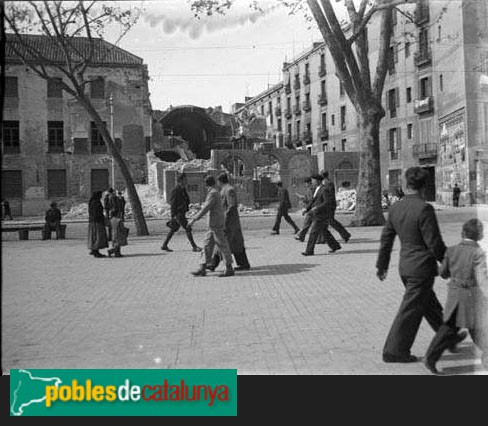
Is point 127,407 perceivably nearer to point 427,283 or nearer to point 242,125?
point 427,283

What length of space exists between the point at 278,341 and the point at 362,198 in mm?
9927

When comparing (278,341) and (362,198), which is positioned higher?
(362,198)

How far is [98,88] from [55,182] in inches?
55.1

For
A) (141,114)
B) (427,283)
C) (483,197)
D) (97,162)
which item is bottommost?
(427,283)

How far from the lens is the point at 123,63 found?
577cm

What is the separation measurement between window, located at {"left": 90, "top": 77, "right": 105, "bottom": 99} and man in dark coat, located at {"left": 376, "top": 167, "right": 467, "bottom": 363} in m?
4.10

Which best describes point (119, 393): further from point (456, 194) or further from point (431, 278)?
point (456, 194)

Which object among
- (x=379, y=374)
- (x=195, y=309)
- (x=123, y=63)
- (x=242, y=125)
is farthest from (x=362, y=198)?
(x=379, y=374)

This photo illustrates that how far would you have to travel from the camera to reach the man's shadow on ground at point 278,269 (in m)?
9.25

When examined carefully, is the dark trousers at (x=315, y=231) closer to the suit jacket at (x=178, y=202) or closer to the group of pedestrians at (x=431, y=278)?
the suit jacket at (x=178, y=202)

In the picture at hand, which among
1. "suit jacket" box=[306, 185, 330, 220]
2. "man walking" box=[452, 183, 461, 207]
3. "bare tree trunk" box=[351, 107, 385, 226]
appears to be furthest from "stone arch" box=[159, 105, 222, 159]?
"bare tree trunk" box=[351, 107, 385, 226]

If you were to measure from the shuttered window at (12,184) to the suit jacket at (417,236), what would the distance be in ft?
11.3

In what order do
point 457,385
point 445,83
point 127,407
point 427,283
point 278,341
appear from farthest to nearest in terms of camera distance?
point 445,83, point 278,341, point 427,283, point 457,385, point 127,407

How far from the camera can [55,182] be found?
6.62m
